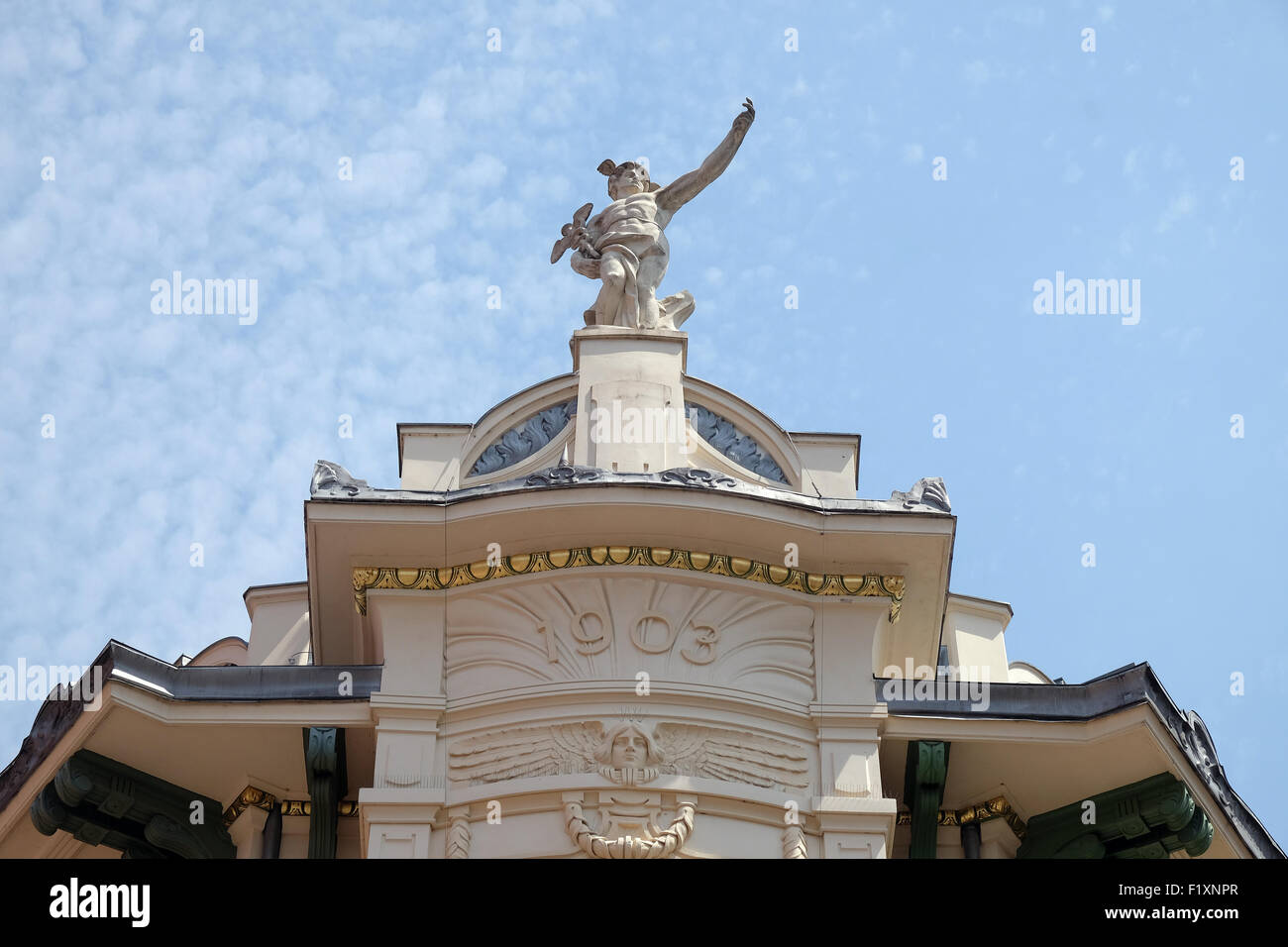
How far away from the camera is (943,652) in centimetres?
2148

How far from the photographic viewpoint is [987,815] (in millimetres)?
17719

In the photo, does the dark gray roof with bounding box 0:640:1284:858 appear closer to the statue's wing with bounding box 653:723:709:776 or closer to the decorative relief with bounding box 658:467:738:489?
the statue's wing with bounding box 653:723:709:776

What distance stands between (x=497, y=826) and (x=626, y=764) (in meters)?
1.09

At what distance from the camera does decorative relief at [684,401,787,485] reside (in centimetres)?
1941

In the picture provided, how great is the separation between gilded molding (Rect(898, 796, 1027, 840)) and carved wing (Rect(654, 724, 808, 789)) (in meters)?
1.73

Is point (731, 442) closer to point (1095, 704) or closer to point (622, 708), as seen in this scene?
point (622, 708)

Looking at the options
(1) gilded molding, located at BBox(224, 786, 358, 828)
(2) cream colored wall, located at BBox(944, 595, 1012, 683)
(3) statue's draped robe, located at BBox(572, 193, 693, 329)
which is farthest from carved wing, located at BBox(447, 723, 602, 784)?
(2) cream colored wall, located at BBox(944, 595, 1012, 683)

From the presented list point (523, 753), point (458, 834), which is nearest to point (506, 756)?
point (523, 753)

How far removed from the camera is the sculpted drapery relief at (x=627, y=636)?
17.0 meters

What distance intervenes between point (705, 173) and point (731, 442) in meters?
3.10
